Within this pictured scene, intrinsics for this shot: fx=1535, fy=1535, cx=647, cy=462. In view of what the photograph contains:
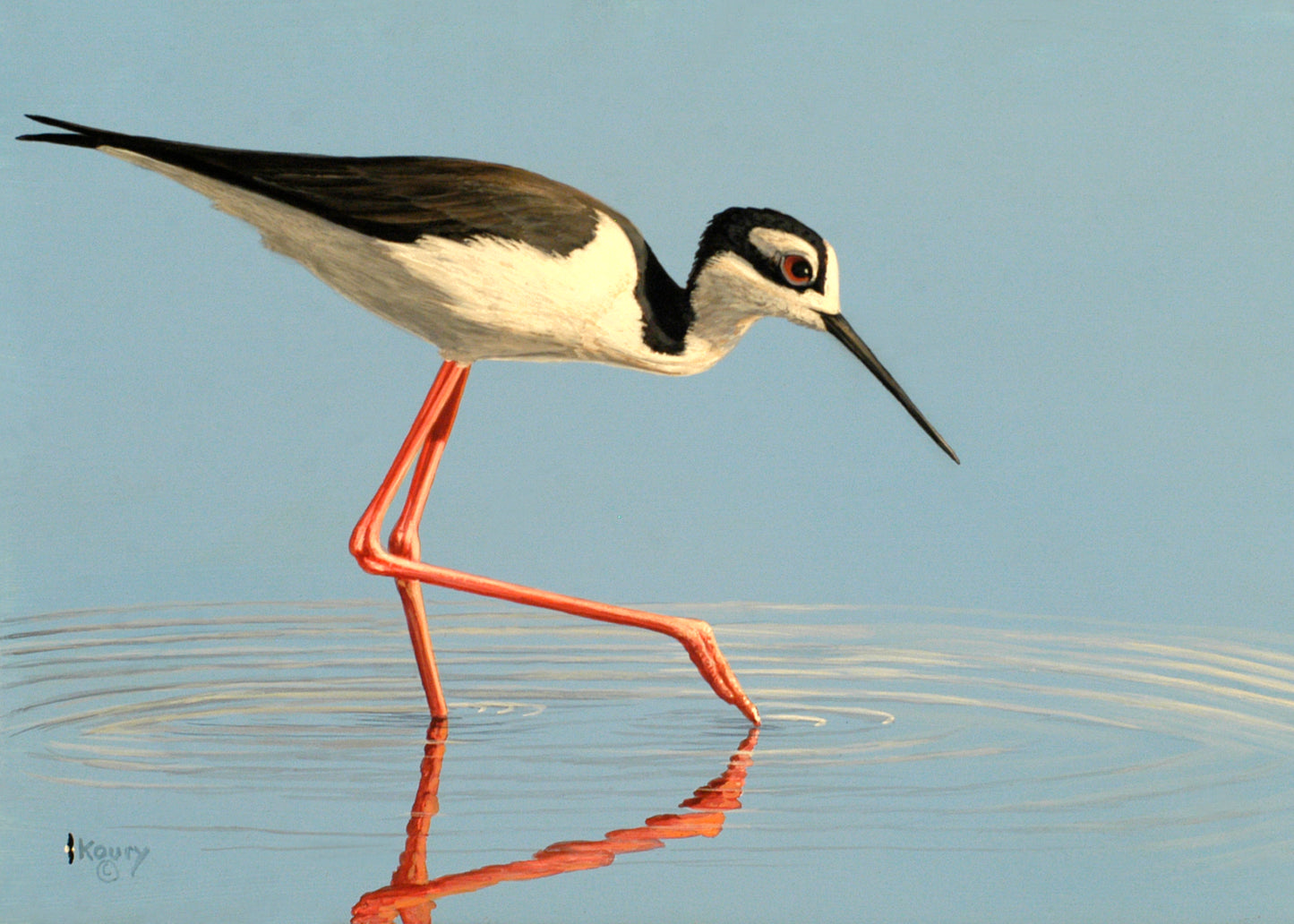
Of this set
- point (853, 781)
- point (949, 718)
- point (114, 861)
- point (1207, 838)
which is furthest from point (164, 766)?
point (1207, 838)

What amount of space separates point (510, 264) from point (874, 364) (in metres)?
0.92

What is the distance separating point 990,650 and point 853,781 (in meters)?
1.15

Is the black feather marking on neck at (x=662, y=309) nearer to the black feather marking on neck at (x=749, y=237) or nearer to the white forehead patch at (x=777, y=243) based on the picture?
the black feather marking on neck at (x=749, y=237)

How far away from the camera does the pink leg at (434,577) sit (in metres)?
3.54

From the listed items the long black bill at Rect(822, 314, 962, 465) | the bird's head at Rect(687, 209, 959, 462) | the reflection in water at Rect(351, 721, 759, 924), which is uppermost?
the bird's head at Rect(687, 209, 959, 462)

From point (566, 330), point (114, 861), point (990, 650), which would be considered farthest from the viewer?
point (990, 650)

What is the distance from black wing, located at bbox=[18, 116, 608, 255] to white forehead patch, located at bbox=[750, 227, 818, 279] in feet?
1.20

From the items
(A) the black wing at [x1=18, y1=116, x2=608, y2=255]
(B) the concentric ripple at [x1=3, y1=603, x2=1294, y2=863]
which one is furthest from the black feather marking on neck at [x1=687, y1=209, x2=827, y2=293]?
(B) the concentric ripple at [x1=3, y1=603, x2=1294, y2=863]

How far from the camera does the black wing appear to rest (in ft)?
10.5

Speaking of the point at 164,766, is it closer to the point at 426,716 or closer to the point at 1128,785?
the point at 426,716

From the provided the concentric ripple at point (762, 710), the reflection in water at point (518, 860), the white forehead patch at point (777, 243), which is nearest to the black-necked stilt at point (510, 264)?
the white forehead patch at point (777, 243)

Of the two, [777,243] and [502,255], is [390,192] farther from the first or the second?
[777,243]

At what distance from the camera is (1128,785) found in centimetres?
305

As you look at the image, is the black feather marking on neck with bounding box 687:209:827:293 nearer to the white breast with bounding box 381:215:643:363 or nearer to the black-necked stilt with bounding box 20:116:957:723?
the black-necked stilt with bounding box 20:116:957:723
